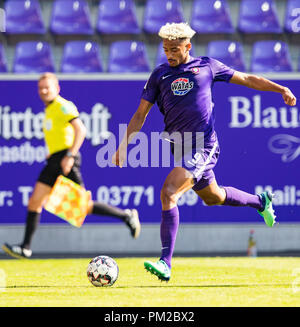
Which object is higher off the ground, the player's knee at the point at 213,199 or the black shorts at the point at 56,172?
the black shorts at the point at 56,172

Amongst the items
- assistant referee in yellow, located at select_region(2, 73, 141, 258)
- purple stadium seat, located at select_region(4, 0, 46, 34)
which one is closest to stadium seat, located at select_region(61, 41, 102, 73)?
purple stadium seat, located at select_region(4, 0, 46, 34)

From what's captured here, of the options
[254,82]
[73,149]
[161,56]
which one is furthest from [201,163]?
[161,56]

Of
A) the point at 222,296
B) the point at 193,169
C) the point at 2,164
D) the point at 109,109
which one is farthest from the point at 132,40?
the point at 222,296

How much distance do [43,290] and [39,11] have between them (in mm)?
6820

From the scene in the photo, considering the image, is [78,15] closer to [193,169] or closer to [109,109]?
[109,109]

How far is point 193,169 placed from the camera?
18.8 feet

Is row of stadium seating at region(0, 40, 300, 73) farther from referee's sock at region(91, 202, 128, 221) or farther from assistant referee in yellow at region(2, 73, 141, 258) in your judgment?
referee's sock at region(91, 202, 128, 221)

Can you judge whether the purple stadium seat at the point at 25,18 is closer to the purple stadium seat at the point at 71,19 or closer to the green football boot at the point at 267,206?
the purple stadium seat at the point at 71,19

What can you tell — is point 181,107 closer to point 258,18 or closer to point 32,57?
point 32,57

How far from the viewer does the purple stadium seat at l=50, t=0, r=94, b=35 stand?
11.5 metres

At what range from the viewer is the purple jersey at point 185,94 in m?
5.77

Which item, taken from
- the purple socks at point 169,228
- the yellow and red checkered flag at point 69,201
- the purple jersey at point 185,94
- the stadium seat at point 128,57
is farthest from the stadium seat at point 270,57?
the purple socks at point 169,228

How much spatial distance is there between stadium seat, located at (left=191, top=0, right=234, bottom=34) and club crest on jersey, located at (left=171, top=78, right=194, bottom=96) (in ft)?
19.1

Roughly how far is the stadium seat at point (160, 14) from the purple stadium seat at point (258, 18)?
0.98 m
